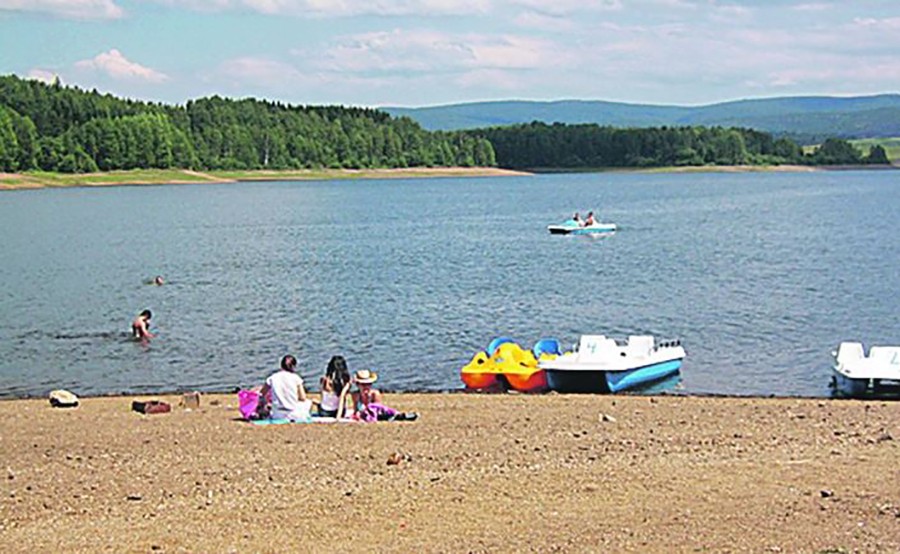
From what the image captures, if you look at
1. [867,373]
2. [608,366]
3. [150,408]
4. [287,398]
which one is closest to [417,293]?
[608,366]

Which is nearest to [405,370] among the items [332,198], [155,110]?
[332,198]

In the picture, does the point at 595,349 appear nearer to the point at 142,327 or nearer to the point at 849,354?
the point at 849,354

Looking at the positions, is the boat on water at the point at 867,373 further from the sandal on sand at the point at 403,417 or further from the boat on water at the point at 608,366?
the sandal on sand at the point at 403,417

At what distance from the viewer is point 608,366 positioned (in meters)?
24.9

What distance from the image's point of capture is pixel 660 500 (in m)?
13.4

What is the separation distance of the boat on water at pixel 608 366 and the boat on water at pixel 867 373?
11.0 feet

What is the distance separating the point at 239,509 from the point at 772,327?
79.2 ft

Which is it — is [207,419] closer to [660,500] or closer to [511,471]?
[511,471]

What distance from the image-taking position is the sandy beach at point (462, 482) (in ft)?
39.5

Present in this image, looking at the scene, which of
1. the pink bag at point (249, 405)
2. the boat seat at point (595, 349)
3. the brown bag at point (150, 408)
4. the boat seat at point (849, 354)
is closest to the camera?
the pink bag at point (249, 405)

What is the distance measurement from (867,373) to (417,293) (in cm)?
2236

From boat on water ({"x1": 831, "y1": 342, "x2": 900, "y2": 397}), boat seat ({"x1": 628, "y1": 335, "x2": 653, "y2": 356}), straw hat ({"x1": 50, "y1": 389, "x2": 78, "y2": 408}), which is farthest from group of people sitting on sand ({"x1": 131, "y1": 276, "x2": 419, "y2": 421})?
boat on water ({"x1": 831, "y1": 342, "x2": 900, "y2": 397})

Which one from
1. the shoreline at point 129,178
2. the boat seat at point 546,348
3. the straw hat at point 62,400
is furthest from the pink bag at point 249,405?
the shoreline at point 129,178

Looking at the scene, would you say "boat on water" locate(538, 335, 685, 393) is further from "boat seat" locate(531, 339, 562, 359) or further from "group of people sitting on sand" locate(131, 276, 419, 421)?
"group of people sitting on sand" locate(131, 276, 419, 421)
